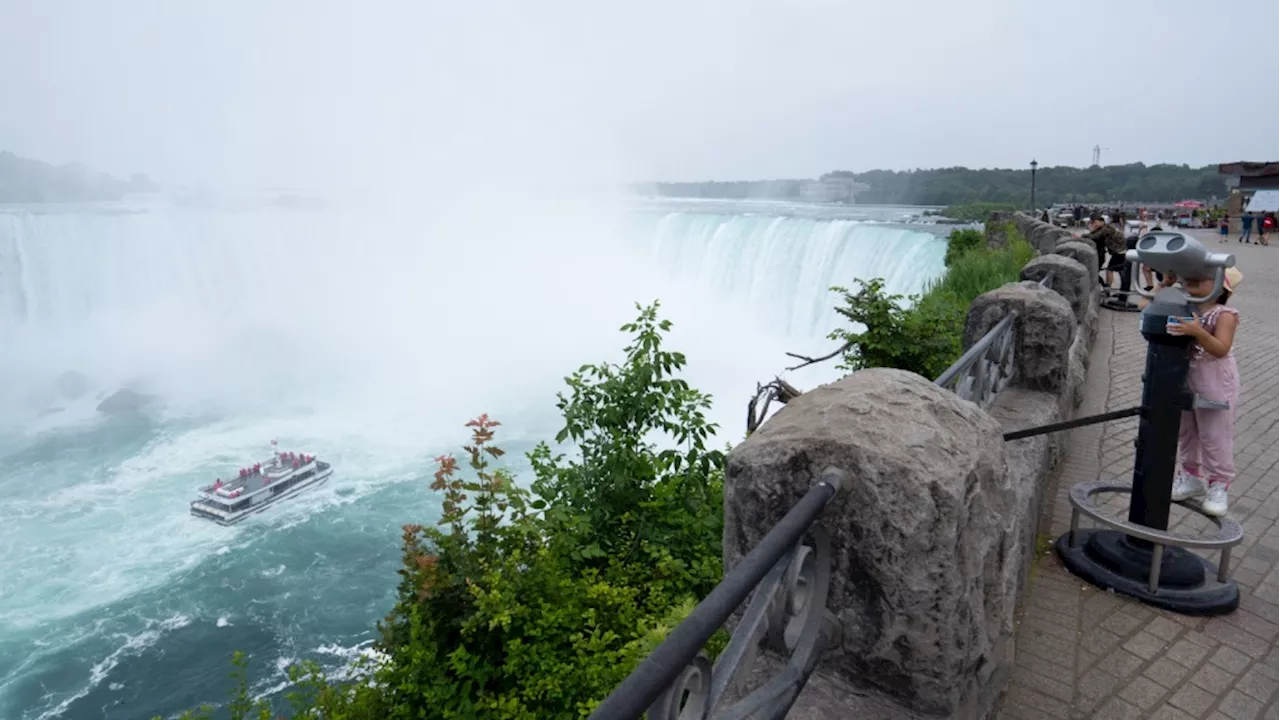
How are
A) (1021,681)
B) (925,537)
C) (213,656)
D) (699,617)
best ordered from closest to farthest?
(699,617) < (925,537) < (1021,681) < (213,656)

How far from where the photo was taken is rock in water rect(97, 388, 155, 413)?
30047 millimetres

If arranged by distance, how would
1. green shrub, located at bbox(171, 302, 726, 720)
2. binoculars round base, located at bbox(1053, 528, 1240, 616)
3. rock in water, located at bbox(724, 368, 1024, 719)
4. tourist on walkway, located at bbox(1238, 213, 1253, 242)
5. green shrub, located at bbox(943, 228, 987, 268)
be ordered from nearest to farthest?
1. rock in water, located at bbox(724, 368, 1024, 719)
2. binoculars round base, located at bbox(1053, 528, 1240, 616)
3. green shrub, located at bbox(171, 302, 726, 720)
4. green shrub, located at bbox(943, 228, 987, 268)
5. tourist on walkway, located at bbox(1238, 213, 1253, 242)

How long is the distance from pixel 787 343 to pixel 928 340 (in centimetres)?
1739

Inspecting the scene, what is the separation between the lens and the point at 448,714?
3732 millimetres

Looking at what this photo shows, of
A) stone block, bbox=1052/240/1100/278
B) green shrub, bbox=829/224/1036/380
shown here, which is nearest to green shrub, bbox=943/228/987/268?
stone block, bbox=1052/240/1100/278

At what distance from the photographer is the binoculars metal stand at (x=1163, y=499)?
292 cm

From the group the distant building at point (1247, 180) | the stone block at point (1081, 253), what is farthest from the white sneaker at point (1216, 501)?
the distant building at point (1247, 180)

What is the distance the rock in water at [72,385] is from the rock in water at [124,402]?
370 cm

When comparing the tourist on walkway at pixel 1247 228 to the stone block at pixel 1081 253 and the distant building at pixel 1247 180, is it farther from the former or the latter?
the stone block at pixel 1081 253

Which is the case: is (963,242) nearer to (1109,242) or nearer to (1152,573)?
(1109,242)

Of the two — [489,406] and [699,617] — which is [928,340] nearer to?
[699,617]

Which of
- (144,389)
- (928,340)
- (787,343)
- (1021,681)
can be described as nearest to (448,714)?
(1021,681)

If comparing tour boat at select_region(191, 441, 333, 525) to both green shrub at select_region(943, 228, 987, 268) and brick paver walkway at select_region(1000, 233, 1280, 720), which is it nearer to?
green shrub at select_region(943, 228, 987, 268)

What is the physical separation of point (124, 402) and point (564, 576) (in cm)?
3377
